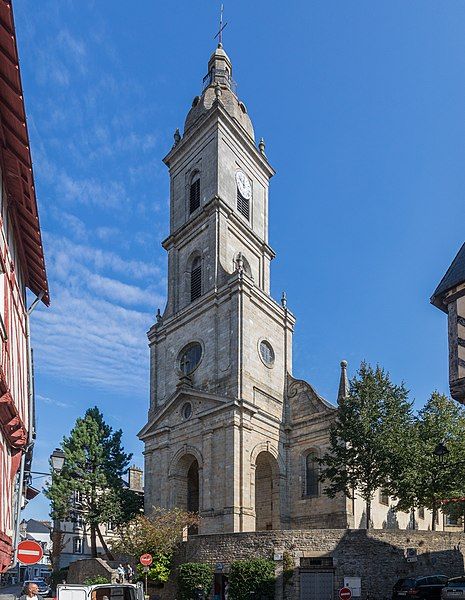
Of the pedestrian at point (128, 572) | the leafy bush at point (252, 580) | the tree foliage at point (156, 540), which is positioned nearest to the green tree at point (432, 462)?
the leafy bush at point (252, 580)

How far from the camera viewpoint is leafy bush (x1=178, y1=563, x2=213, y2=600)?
2505 centimetres

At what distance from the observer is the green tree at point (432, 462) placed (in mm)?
27812

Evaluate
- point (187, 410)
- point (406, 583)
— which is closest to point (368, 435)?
point (406, 583)

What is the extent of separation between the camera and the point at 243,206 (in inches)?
1684

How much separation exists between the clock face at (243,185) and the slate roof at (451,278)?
84.6ft

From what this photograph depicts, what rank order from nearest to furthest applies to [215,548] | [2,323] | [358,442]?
[2,323] < [215,548] < [358,442]

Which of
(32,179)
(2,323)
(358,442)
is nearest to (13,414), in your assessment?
(2,323)

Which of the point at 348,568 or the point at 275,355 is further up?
the point at 275,355

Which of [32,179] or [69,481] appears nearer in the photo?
[32,179]

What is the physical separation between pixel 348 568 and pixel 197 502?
1471cm

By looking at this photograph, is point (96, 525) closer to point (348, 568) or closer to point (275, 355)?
point (275, 355)

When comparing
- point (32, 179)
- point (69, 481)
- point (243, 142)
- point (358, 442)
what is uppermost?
point (243, 142)

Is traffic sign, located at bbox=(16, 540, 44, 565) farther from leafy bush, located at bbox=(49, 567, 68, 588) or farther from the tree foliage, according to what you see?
leafy bush, located at bbox=(49, 567, 68, 588)

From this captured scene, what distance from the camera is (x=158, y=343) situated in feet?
134
